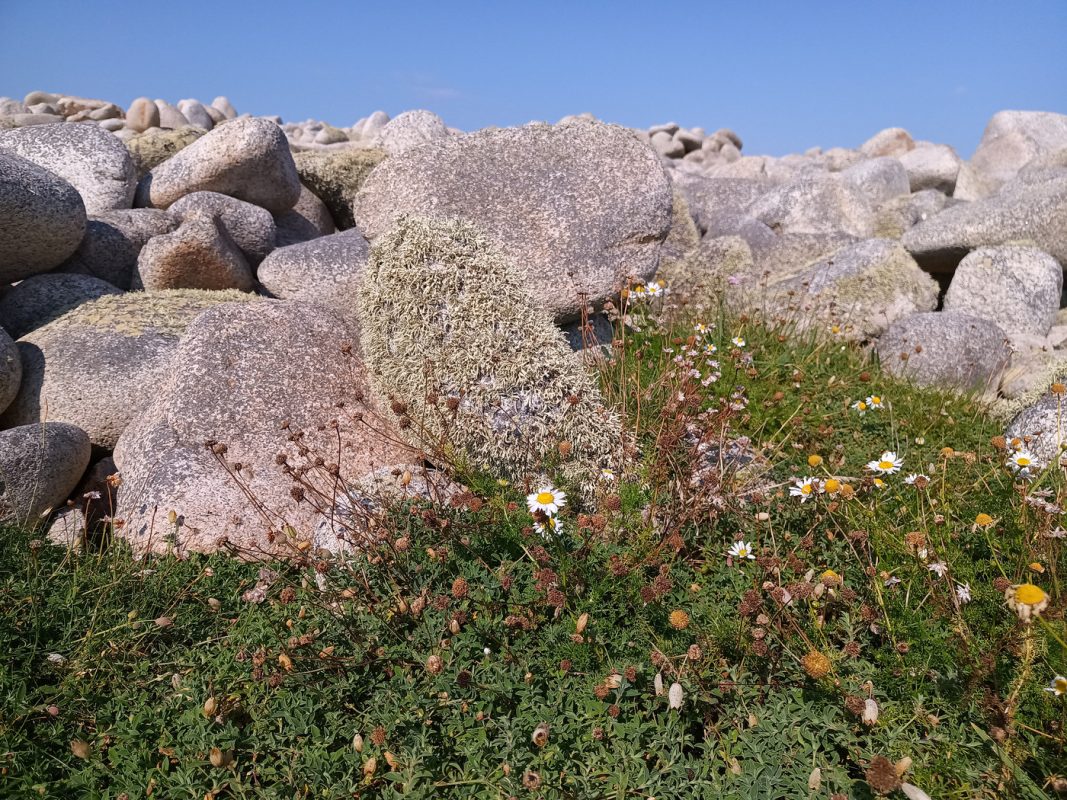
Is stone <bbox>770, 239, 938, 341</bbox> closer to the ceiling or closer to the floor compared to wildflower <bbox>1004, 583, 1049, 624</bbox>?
closer to the floor

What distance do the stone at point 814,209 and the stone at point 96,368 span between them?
8.43 meters

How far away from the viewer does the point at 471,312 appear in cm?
402

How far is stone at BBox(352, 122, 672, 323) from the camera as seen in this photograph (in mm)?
5309

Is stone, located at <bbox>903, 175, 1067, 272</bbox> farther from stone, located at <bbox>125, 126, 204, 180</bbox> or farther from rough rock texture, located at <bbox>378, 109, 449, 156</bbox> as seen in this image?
stone, located at <bbox>125, 126, 204, 180</bbox>

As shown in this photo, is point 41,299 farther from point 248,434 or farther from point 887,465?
point 887,465

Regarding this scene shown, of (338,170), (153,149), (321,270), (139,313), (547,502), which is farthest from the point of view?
(153,149)

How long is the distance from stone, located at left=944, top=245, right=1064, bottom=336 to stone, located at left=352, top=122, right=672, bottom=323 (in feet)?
13.2

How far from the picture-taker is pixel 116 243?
664cm

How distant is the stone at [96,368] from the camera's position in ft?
16.4

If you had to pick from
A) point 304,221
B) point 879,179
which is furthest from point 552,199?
point 879,179

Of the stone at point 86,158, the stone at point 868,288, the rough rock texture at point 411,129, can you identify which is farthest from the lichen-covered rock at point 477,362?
the rough rock texture at point 411,129

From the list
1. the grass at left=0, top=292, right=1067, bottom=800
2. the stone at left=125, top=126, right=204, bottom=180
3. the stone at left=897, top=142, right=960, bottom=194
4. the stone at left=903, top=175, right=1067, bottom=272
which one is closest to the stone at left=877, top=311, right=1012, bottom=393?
the stone at left=903, top=175, right=1067, bottom=272

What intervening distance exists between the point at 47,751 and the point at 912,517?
3.49m

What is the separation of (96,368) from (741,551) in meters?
4.21
